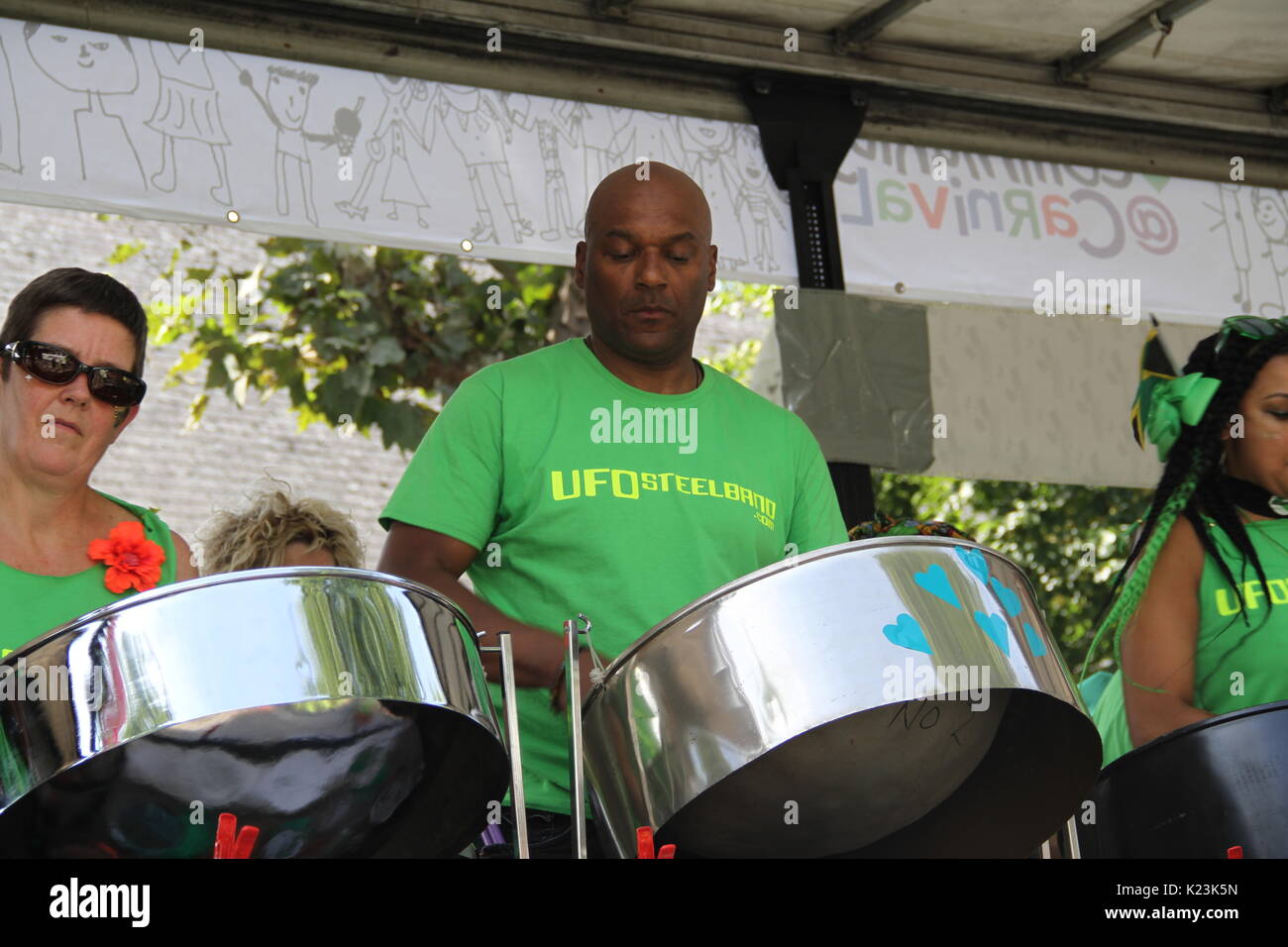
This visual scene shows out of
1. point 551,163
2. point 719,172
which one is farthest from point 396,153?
point 719,172

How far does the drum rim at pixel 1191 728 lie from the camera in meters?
1.84

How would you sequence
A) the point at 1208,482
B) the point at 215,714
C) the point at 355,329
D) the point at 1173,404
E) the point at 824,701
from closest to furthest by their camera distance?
the point at 215,714 → the point at 824,701 → the point at 1208,482 → the point at 1173,404 → the point at 355,329

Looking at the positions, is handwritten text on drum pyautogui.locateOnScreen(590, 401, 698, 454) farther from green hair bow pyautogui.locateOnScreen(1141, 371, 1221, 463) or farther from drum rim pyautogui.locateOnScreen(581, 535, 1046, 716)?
green hair bow pyautogui.locateOnScreen(1141, 371, 1221, 463)

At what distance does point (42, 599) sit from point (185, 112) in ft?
3.31

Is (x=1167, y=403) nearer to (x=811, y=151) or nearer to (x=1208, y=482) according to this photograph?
(x=1208, y=482)

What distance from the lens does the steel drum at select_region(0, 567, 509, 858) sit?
4.99ft

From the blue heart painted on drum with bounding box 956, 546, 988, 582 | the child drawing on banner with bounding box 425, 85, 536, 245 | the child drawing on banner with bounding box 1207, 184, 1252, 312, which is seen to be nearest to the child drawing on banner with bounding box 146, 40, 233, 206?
the child drawing on banner with bounding box 425, 85, 536, 245

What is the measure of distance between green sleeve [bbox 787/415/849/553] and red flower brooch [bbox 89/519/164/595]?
837 millimetres

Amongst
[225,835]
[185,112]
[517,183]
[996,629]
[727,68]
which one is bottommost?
[225,835]

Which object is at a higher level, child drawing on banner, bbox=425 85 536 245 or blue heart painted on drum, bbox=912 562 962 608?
child drawing on banner, bbox=425 85 536 245

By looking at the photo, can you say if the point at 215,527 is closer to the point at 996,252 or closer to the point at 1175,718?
the point at 996,252

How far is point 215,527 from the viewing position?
3.28 metres

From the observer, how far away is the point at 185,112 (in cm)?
261
